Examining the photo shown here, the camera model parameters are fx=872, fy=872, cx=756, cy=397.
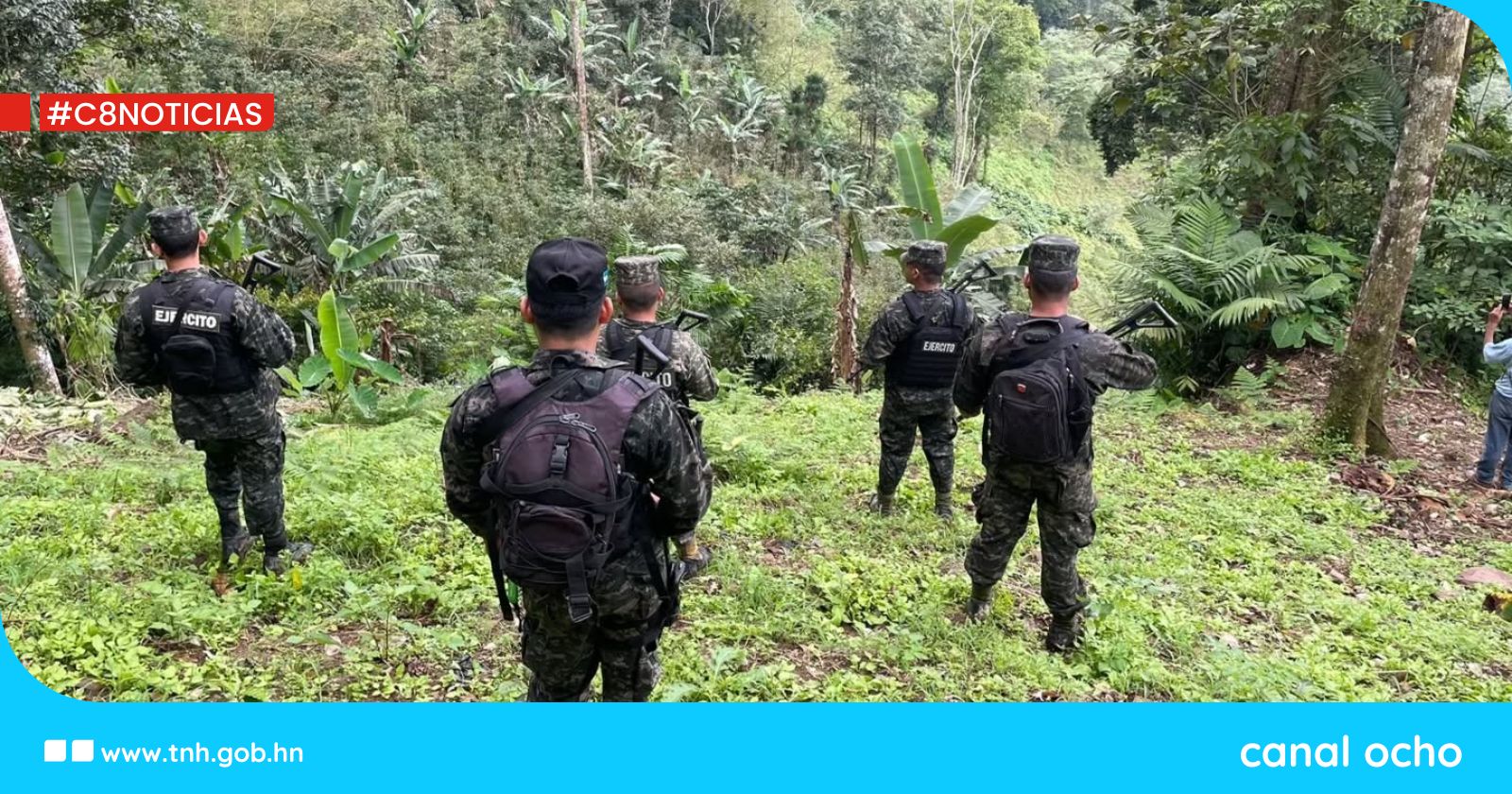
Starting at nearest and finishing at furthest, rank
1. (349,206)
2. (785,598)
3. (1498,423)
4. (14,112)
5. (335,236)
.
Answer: (785,598) < (1498,423) < (14,112) < (349,206) < (335,236)

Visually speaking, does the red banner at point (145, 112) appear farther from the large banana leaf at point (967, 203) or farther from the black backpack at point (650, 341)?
the large banana leaf at point (967, 203)

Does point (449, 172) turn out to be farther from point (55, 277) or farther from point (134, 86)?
point (55, 277)

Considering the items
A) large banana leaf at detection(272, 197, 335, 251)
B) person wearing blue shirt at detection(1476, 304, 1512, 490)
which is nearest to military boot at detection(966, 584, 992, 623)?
person wearing blue shirt at detection(1476, 304, 1512, 490)

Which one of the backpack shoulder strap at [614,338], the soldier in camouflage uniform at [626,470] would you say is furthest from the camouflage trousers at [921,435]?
the soldier in camouflage uniform at [626,470]

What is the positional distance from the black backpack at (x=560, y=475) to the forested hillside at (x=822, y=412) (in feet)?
4.18

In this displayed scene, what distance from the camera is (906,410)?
17.0 feet

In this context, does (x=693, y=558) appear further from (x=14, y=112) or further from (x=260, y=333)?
(x=14, y=112)

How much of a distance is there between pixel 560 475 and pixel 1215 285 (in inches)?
341

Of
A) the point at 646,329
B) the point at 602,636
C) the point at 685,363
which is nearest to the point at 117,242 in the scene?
the point at 646,329

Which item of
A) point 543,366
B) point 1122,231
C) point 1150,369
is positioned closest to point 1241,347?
point 1150,369

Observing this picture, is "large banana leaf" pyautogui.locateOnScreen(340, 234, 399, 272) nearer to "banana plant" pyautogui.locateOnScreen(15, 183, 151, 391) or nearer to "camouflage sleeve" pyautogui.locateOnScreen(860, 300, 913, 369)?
"banana plant" pyautogui.locateOnScreen(15, 183, 151, 391)

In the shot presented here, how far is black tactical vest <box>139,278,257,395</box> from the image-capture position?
3.77m

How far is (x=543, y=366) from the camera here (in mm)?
2359

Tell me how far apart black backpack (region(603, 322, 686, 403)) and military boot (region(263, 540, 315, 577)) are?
187 centimetres
